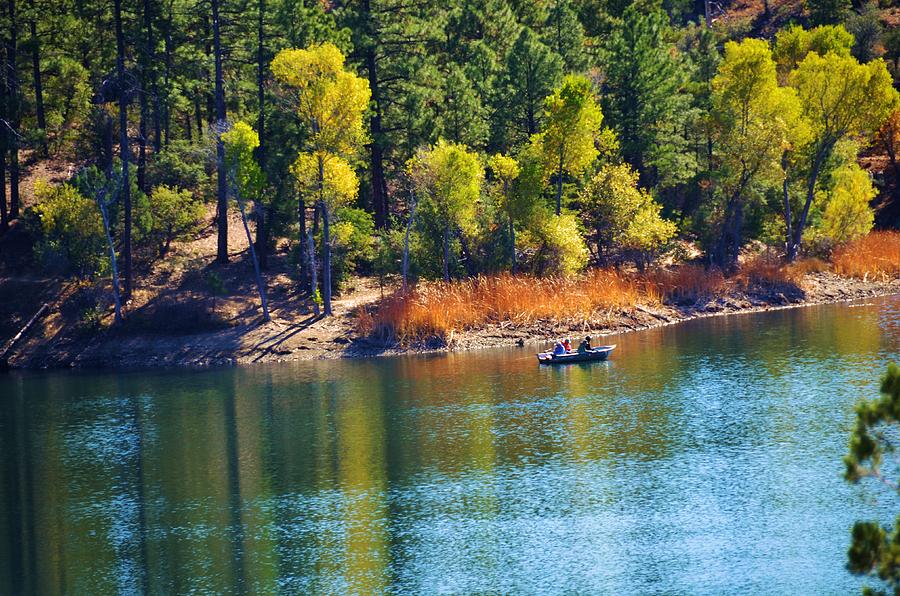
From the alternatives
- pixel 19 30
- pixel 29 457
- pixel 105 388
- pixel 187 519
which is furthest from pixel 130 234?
pixel 187 519

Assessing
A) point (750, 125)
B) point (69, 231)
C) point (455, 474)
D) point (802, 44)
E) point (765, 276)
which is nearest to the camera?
point (455, 474)

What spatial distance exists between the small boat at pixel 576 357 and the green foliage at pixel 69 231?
2832 centimetres

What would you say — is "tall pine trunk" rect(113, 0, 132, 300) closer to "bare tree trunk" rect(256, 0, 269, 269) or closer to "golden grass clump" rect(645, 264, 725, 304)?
"bare tree trunk" rect(256, 0, 269, 269)

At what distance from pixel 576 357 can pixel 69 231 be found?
31593mm

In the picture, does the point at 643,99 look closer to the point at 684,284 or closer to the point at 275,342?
the point at 684,284

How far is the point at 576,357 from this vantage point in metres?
56.8

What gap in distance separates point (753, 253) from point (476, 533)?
50562mm

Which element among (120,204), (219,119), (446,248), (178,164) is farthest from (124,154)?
(446,248)

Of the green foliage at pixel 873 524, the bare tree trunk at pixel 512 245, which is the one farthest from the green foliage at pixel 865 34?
the green foliage at pixel 873 524

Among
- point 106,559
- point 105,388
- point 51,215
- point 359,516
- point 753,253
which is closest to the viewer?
point 106,559

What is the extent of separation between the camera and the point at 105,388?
58.0 m

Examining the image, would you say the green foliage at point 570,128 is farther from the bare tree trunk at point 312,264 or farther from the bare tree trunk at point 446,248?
the bare tree trunk at point 312,264

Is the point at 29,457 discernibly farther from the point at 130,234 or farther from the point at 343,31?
the point at 343,31

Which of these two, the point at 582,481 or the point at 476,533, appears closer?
the point at 476,533
